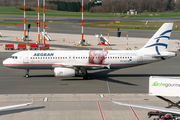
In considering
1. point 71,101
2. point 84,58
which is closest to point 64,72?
point 84,58

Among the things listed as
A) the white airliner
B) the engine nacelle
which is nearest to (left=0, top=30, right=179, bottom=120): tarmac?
the engine nacelle

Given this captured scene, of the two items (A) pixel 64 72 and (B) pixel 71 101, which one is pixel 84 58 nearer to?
(A) pixel 64 72

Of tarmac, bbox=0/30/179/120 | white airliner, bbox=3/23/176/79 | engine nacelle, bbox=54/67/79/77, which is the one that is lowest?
tarmac, bbox=0/30/179/120

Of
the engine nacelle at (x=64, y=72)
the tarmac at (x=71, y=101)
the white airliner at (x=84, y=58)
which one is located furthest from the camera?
the white airliner at (x=84, y=58)

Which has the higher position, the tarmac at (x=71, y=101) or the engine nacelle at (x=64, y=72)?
the engine nacelle at (x=64, y=72)

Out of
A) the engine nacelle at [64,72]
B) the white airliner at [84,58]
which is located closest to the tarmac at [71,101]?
the engine nacelle at [64,72]

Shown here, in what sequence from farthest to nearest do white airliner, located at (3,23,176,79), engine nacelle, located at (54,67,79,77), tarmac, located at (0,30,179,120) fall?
white airliner, located at (3,23,176,79)
engine nacelle, located at (54,67,79,77)
tarmac, located at (0,30,179,120)

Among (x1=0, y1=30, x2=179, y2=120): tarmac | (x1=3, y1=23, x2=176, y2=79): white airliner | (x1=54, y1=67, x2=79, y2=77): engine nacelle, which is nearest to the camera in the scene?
(x1=0, y1=30, x2=179, y2=120): tarmac

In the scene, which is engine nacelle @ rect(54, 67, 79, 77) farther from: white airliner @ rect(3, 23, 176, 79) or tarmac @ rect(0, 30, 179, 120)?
white airliner @ rect(3, 23, 176, 79)

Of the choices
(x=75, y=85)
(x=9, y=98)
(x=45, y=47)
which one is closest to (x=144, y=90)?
(x=75, y=85)

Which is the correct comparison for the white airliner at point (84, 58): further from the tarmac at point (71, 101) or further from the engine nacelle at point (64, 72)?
the tarmac at point (71, 101)

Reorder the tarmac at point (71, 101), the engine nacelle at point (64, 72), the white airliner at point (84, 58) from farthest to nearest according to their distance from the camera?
the white airliner at point (84, 58), the engine nacelle at point (64, 72), the tarmac at point (71, 101)

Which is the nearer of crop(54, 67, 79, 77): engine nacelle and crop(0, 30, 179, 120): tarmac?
crop(0, 30, 179, 120): tarmac

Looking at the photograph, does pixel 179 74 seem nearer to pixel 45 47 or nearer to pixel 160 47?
pixel 160 47
